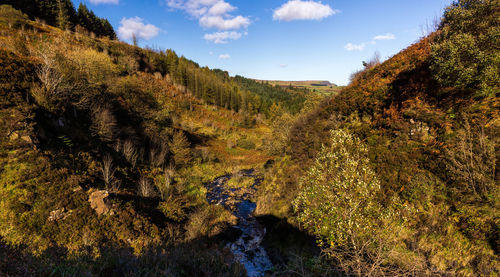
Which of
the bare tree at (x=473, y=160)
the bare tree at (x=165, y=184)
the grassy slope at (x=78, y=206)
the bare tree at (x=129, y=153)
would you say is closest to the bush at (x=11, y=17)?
the grassy slope at (x=78, y=206)

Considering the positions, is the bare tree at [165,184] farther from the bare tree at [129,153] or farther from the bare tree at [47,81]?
the bare tree at [47,81]

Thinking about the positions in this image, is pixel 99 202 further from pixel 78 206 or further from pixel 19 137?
pixel 19 137

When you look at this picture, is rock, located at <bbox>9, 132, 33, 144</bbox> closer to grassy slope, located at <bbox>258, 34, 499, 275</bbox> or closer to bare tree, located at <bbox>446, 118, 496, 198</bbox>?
grassy slope, located at <bbox>258, 34, 499, 275</bbox>

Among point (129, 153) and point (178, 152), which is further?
point (178, 152)

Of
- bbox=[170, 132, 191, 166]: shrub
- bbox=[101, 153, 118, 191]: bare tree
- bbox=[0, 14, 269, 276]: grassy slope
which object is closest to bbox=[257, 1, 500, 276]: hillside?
bbox=[0, 14, 269, 276]: grassy slope

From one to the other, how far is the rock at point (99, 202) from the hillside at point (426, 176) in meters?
12.9

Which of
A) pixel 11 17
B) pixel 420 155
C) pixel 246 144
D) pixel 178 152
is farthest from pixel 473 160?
pixel 11 17

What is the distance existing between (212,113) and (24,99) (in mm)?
59283

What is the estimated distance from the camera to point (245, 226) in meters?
18.2

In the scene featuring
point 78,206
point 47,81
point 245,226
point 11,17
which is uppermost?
point 11,17

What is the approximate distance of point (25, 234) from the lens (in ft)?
33.0

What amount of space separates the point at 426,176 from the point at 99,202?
72.1 feet

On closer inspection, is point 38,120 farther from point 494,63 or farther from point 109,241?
point 494,63

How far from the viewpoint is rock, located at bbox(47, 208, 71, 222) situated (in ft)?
36.5
